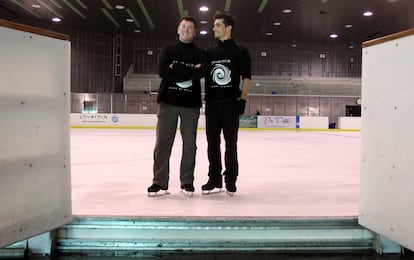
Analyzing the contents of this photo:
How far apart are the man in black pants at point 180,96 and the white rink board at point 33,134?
39.3 inches

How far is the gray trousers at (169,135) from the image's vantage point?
11.1 feet

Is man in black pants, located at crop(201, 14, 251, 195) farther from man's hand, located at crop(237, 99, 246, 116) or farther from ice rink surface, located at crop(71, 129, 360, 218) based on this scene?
ice rink surface, located at crop(71, 129, 360, 218)

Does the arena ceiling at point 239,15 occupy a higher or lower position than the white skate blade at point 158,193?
higher

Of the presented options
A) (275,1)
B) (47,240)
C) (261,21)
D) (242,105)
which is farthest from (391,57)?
(261,21)

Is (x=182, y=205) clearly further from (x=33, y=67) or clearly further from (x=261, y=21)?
(x=261, y=21)

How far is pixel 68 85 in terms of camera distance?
249cm

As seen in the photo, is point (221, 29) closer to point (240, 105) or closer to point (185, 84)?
point (185, 84)

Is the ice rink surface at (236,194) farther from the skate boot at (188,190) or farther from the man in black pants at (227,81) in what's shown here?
the man in black pants at (227,81)

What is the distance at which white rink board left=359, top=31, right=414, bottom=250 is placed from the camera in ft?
7.14

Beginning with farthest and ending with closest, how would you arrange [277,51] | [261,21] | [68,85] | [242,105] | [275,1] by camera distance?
[277,51], [261,21], [275,1], [242,105], [68,85]

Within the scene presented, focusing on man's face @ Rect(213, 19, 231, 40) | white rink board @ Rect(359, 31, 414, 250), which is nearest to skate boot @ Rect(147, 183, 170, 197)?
man's face @ Rect(213, 19, 231, 40)

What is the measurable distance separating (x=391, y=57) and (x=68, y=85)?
6.47 ft

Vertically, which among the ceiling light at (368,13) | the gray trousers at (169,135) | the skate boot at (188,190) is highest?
the ceiling light at (368,13)

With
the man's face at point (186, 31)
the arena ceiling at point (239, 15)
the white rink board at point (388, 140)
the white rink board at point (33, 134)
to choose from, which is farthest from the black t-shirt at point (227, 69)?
the arena ceiling at point (239, 15)
